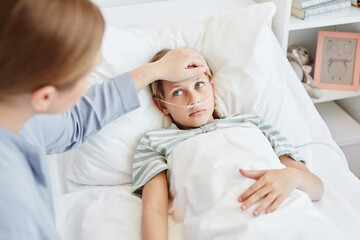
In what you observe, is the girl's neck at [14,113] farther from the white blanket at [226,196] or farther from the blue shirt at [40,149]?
the white blanket at [226,196]

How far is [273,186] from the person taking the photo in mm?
1144

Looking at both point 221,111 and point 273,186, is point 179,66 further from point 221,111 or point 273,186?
point 273,186

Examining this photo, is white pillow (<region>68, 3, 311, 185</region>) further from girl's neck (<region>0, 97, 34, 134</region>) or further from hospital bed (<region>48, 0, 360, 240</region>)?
girl's neck (<region>0, 97, 34, 134</region>)

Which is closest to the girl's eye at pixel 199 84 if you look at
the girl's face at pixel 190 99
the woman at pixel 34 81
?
the girl's face at pixel 190 99

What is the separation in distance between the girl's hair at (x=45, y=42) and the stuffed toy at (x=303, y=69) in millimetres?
1453

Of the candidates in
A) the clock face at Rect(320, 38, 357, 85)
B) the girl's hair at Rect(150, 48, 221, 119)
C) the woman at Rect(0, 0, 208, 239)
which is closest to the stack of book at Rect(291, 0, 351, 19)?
the clock face at Rect(320, 38, 357, 85)

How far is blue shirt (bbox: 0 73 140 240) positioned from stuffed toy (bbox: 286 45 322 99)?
0.98 meters

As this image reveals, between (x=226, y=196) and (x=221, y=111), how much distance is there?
43 cm

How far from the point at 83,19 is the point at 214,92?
87 centimetres

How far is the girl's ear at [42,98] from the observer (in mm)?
728

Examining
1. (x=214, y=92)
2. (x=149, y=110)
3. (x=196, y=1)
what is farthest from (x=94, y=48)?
(x=196, y=1)

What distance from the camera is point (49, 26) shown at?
26.6 inches

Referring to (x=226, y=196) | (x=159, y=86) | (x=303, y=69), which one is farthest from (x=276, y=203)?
(x=303, y=69)

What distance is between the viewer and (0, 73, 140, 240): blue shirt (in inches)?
31.3
